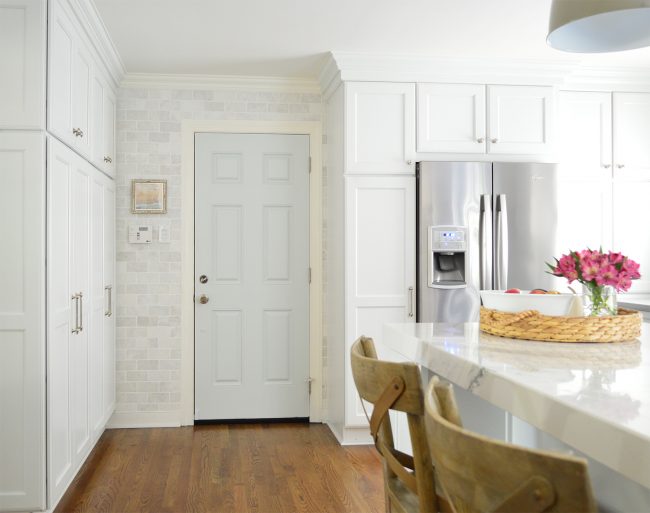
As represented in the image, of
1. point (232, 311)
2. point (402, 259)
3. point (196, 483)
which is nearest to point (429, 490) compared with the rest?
point (196, 483)

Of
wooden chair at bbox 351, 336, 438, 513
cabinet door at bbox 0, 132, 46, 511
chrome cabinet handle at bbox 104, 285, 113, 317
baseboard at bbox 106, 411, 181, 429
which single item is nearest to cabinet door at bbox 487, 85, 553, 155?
chrome cabinet handle at bbox 104, 285, 113, 317

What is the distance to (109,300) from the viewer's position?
409cm

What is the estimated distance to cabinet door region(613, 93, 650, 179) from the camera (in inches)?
168

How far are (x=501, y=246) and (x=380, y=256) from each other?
0.75 metres

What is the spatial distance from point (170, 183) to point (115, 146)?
0.44 m

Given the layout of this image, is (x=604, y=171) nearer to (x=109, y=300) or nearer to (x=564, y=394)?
(x=109, y=300)

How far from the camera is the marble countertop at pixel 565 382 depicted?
0.83 m

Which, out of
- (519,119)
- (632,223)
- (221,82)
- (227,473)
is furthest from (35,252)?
(632,223)

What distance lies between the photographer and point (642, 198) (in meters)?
4.28

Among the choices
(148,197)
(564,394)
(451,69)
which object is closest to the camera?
(564,394)

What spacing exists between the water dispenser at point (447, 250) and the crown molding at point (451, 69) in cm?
97

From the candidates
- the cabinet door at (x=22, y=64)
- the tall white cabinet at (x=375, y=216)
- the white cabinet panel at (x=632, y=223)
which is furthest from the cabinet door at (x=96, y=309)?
the white cabinet panel at (x=632, y=223)

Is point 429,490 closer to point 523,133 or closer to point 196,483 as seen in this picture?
point 196,483

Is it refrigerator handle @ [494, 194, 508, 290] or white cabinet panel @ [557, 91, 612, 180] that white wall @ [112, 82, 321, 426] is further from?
white cabinet panel @ [557, 91, 612, 180]
